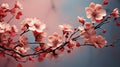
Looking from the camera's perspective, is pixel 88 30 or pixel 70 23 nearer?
pixel 88 30

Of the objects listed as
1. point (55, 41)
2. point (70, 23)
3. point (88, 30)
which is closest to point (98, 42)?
point (88, 30)

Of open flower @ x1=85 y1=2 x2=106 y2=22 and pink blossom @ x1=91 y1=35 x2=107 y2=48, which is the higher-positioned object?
open flower @ x1=85 y1=2 x2=106 y2=22

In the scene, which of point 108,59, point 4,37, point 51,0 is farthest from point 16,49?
point 108,59

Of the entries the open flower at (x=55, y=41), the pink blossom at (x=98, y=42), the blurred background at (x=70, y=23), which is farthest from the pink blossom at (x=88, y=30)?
the blurred background at (x=70, y=23)

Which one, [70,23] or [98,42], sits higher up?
[70,23]

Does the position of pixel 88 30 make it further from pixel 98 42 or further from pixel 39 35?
pixel 39 35

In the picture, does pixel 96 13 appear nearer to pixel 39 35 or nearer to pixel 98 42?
pixel 98 42

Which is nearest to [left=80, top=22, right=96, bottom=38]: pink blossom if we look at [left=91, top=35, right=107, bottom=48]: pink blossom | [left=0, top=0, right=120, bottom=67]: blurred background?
[left=91, top=35, right=107, bottom=48]: pink blossom

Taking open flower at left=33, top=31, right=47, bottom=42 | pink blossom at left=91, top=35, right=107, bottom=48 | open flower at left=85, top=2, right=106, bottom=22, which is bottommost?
pink blossom at left=91, top=35, right=107, bottom=48

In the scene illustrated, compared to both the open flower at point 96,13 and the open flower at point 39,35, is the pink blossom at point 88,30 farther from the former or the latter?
the open flower at point 39,35

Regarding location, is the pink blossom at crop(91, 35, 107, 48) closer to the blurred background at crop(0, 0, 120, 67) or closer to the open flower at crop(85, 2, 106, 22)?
the open flower at crop(85, 2, 106, 22)
